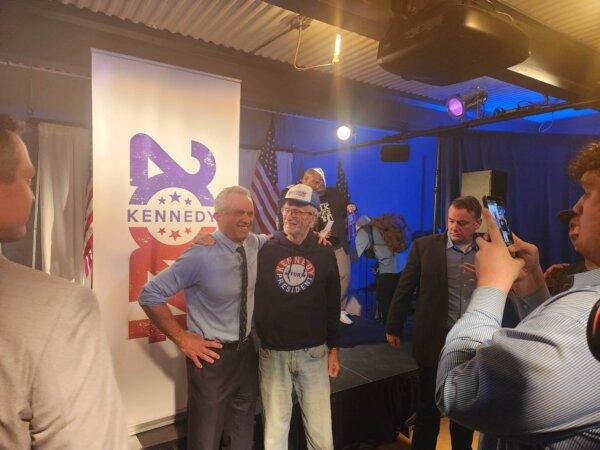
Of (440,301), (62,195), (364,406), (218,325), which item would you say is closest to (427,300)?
(440,301)

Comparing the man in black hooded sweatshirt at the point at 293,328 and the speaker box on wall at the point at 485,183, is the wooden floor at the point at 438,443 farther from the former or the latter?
the speaker box on wall at the point at 485,183

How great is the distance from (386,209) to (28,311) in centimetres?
824

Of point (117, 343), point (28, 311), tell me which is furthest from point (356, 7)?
point (117, 343)

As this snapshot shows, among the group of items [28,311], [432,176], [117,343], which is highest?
[432,176]

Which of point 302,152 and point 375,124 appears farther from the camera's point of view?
point 302,152

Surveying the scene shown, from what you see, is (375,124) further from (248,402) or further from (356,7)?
(248,402)

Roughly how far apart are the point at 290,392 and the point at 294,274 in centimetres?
82

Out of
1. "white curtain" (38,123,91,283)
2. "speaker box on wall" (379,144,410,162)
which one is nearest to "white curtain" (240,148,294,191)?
"speaker box on wall" (379,144,410,162)

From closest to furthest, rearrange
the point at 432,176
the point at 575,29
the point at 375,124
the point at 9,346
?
1. the point at 9,346
2. the point at 575,29
3. the point at 375,124
4. the point at 432,176

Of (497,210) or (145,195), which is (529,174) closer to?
(497,210)

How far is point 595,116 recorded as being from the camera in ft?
21.4

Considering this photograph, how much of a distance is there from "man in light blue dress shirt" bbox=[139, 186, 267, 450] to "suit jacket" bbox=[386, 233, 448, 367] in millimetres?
1335

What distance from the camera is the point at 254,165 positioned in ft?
24.1

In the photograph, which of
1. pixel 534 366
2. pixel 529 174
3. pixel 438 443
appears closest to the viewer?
pixel 534 366
